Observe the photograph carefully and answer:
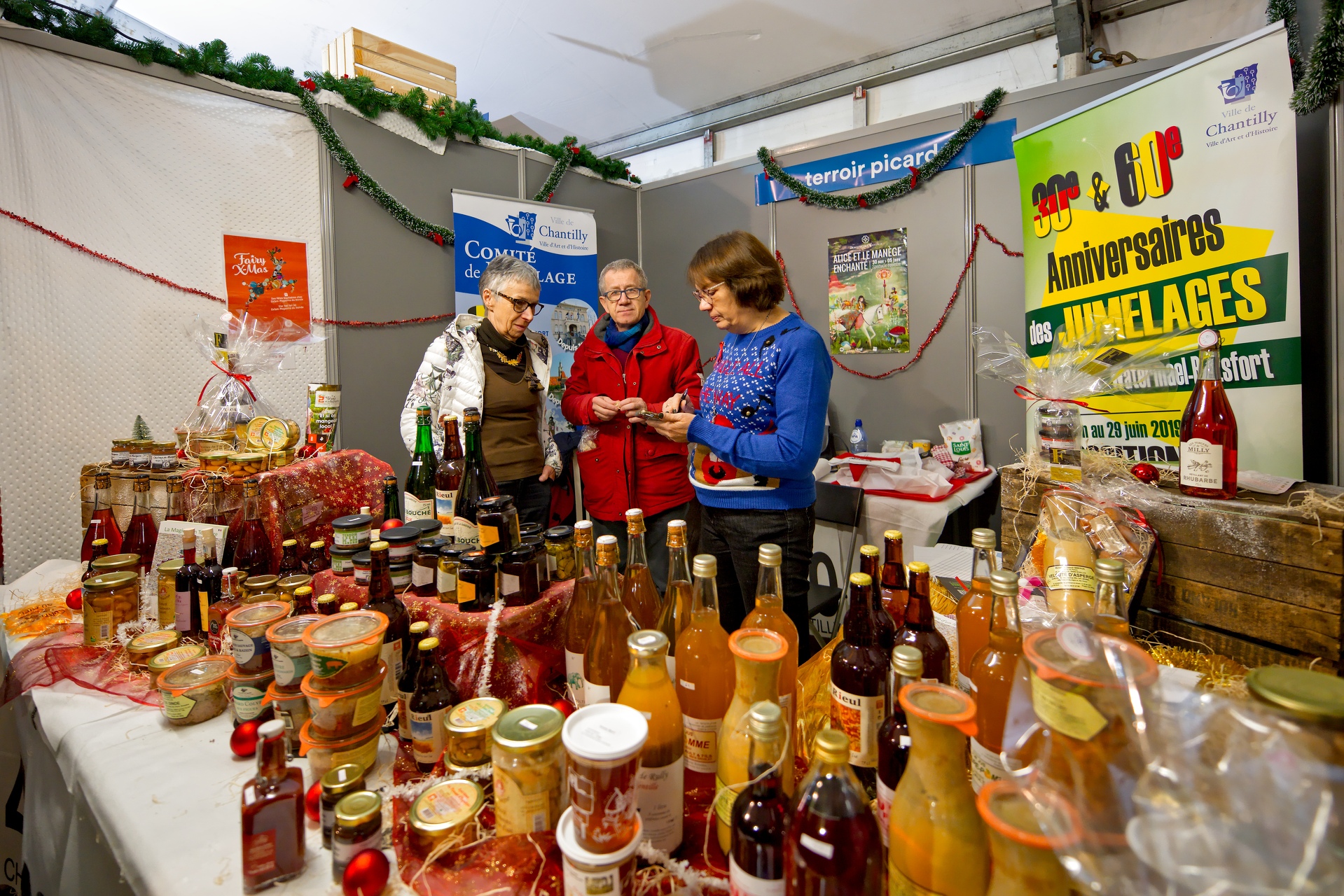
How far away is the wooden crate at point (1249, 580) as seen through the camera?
3.33ft

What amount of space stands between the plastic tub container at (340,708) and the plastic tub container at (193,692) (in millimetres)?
448

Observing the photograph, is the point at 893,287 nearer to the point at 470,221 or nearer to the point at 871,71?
the point at 871,71

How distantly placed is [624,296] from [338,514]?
1.28 m

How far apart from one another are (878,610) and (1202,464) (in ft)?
2.62

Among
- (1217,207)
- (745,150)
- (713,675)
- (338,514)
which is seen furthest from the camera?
(745,150)

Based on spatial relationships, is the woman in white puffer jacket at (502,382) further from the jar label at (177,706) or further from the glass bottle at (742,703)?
the glass bottle at (742,703)

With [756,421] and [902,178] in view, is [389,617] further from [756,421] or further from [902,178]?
[902,178]

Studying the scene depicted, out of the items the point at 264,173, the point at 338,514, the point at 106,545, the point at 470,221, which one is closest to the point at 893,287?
the point at 470,221

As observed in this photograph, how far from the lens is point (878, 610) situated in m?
1.01

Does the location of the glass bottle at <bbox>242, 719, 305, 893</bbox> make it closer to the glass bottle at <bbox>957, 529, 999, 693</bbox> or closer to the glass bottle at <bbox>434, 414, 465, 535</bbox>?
the glass bottle at <bbox>434, 414, 465, 535</bbox>

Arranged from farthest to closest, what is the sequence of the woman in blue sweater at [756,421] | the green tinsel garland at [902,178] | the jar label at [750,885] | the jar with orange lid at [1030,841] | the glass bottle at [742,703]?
the green tinsel garland at [902,178], the woman in blue sweater at [756,421], the glass bottle at [742,703], the jar label at [750,885], the jar with orange lid at [1030,841]

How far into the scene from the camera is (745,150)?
563 cm

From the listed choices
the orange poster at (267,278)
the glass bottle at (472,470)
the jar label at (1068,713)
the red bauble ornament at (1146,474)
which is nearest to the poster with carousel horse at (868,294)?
the red bauble ornament at (1146,474)

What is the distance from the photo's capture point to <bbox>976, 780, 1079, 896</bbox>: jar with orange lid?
1.61 ft
